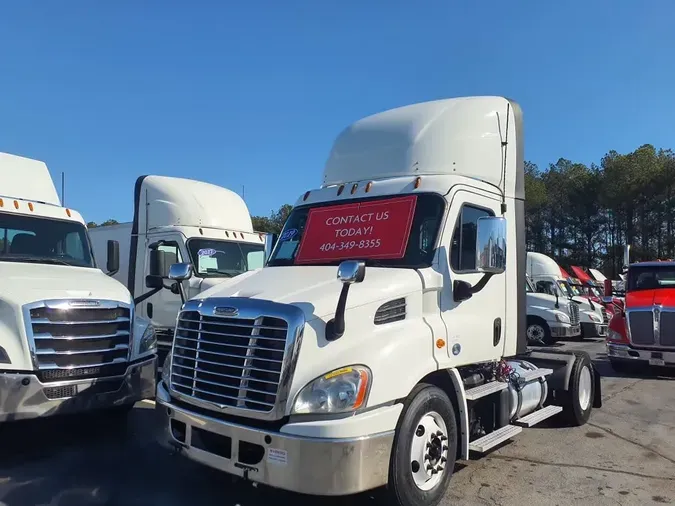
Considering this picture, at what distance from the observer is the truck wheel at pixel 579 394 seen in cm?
710

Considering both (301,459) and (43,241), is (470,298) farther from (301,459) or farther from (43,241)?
(43,241)

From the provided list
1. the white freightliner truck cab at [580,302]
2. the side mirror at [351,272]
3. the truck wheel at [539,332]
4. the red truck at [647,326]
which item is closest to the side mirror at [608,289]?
the red truck at [647,326]

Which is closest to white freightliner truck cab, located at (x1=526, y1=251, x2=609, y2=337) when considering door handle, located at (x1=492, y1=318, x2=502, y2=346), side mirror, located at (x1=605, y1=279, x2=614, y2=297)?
side mirror, located at (x1=605, y1=279, x2=614, y2=297)

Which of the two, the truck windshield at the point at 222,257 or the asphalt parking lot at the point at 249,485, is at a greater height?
the truck windshield at the point at 222,257

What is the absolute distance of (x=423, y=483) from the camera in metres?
4.27

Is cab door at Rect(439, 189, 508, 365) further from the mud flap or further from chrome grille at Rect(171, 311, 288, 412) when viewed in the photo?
the mud flap

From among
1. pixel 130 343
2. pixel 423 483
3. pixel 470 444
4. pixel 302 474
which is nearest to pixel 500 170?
pixel 470 444

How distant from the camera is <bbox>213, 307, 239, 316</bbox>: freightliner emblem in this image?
13.7 ft

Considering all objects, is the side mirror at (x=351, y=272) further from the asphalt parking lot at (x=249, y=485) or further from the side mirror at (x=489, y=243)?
the asphalt parking lot at (x=249, y=485)

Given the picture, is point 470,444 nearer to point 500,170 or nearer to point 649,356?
point 500,170

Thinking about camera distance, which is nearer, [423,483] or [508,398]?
[423,483]

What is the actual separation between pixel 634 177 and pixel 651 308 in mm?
36194

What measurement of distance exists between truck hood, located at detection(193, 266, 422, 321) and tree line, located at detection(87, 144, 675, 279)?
3394 centimetres

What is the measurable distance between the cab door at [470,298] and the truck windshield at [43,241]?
5132 millimetres
